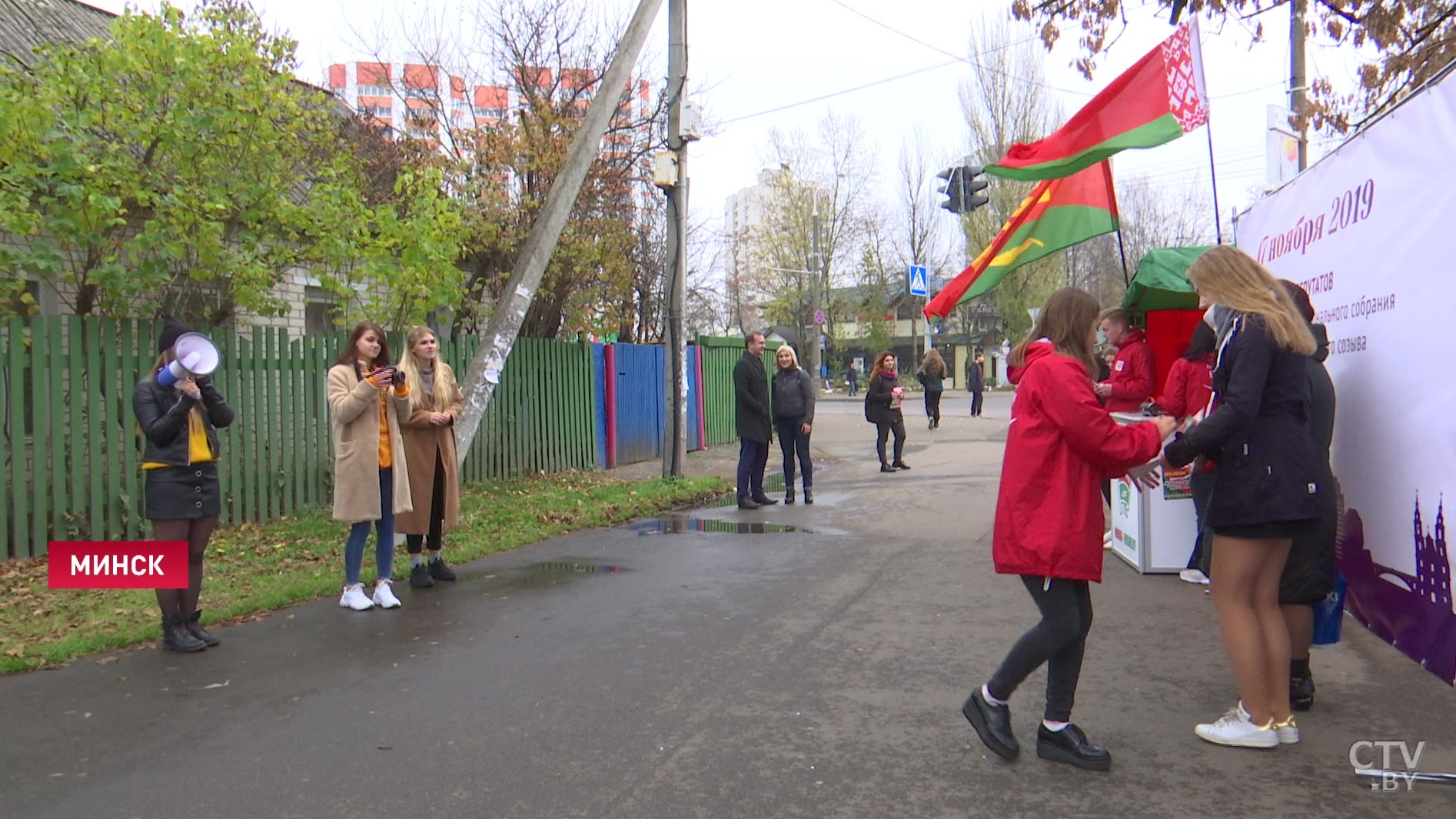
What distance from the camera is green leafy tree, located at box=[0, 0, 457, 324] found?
25.4 ft

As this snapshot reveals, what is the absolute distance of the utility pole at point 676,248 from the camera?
12.6 m

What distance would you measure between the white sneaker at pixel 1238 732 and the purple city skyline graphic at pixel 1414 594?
0.60 metres

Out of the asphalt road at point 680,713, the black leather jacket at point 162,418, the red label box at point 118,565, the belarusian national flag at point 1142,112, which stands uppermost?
the belarusian national flag at point 1142,112

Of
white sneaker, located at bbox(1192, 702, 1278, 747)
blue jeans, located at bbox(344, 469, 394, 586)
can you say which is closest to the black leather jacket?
blue jeans, located at bbox(344, 469, 394, 586)

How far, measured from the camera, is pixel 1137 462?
3.74 m

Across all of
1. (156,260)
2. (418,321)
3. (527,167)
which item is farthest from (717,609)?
(527,167)

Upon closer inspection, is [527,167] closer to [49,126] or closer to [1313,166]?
[49,126]

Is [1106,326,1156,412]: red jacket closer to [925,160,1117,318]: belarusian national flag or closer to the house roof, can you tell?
[925,160,1117,318]: belarusian national flag

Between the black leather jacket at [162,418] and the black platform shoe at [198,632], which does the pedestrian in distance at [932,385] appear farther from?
the black leather jacket at [162,418]

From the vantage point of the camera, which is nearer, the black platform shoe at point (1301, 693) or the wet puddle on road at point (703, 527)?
the black platform shoe at point (1301, 693)

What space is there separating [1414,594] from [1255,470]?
0.74 m

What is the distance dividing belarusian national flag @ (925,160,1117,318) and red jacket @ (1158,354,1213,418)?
2.36m

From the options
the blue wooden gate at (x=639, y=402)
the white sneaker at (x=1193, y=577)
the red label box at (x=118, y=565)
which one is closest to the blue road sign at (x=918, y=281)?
the blue wooden gate at (x=639, y=402)

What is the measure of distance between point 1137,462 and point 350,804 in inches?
118
